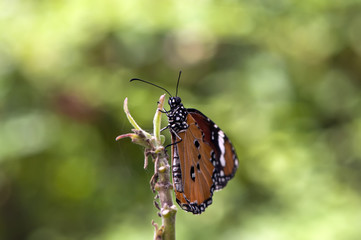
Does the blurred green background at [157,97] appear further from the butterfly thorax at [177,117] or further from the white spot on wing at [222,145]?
the butterfly thorax at [177,117]

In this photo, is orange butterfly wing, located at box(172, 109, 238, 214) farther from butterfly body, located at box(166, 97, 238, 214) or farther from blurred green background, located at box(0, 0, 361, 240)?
blurred green background, located at box(0, 0, 361, 240)

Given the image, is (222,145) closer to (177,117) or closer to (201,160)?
(201,160)

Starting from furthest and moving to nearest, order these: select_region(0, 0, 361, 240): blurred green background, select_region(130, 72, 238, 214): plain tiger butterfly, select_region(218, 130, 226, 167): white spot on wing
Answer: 1. select_region(0, 0, 361, 240): blurred green background
2. select_region(218, 130, 226, 167): white spot on wing
3. select_region(130, 72, 238, 214): plain tiger butterfly

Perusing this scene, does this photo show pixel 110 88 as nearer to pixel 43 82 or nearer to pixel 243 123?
pixel 43 82

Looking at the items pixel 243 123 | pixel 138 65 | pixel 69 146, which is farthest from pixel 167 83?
pixel 69 146

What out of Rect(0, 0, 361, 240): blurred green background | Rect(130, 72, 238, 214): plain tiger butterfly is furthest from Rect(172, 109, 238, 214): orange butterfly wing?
Rect(0, 0, 361, 240): blurred green background

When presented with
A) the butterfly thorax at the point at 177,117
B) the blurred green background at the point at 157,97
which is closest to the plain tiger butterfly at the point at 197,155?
the butterfly thorax at the point at 177,117

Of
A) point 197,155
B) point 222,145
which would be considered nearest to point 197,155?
point 197,155
